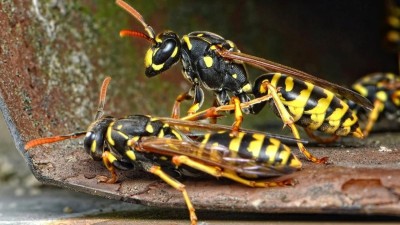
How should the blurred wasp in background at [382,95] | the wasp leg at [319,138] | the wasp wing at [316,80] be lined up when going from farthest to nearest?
the blurred wasp in background at [382,95]
the wasp leg at [319,138]
the wasp wing at [316,80]

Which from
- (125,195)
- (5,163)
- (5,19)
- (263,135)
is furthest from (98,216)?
(5,163)

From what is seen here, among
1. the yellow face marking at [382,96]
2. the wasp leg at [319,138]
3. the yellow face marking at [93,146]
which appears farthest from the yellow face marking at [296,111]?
the yellow face marking at [382,96]

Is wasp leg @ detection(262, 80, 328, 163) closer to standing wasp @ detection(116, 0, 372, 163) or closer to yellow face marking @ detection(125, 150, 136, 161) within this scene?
standing wasp @ detection(116, 0, 372, 163)

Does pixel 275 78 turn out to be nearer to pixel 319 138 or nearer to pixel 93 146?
pixel 319 138

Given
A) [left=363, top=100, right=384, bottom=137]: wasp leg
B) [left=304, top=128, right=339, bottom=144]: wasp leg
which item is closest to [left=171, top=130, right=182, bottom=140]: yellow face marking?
[left=304, top=128, right=339, bottom=144]: wasp leg

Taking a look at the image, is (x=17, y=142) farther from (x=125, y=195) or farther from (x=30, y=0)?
(x=30, y=0)

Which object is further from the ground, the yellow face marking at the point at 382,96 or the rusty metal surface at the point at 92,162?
the yellow face marking at the point at 382,96

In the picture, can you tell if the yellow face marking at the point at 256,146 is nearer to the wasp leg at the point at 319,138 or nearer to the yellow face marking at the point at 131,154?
the yellow face marking at the point at 131,154
